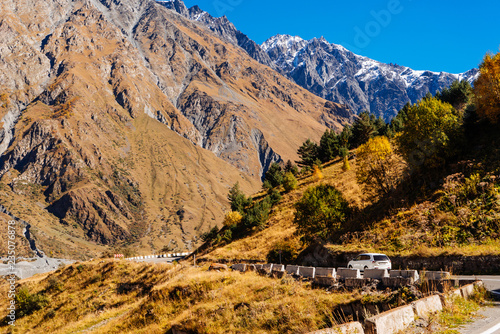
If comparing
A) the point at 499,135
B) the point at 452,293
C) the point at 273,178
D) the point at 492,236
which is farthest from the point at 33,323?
the point at 273,178

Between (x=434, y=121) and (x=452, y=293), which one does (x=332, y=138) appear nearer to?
(x=434, y=121)

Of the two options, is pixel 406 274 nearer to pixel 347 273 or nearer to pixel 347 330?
pixel 347 273

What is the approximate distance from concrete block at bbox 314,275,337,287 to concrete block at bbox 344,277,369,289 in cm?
87

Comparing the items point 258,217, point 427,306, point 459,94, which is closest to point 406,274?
point 427,306

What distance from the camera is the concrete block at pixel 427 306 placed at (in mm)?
8367

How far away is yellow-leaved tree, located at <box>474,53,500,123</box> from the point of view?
30.2 m

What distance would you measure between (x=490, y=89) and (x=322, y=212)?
19.8 metres

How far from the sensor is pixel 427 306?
8.68m

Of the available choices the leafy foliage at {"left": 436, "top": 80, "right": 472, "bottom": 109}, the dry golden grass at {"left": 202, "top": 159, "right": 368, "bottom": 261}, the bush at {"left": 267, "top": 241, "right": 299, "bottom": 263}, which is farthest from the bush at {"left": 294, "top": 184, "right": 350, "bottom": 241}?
the leafy foliage at {"left": 436, "top": 80, "right": 472, "bottom": 109}

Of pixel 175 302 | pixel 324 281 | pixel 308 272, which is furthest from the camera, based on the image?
pixel 175 302

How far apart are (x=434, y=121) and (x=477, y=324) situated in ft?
97.2

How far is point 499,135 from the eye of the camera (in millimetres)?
29875

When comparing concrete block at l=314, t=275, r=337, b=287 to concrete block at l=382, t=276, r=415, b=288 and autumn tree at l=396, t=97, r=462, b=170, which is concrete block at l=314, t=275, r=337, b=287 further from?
autumn tree at l=396, t=97, r=462, b=170

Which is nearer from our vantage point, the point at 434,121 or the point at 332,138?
the point at 434,121
